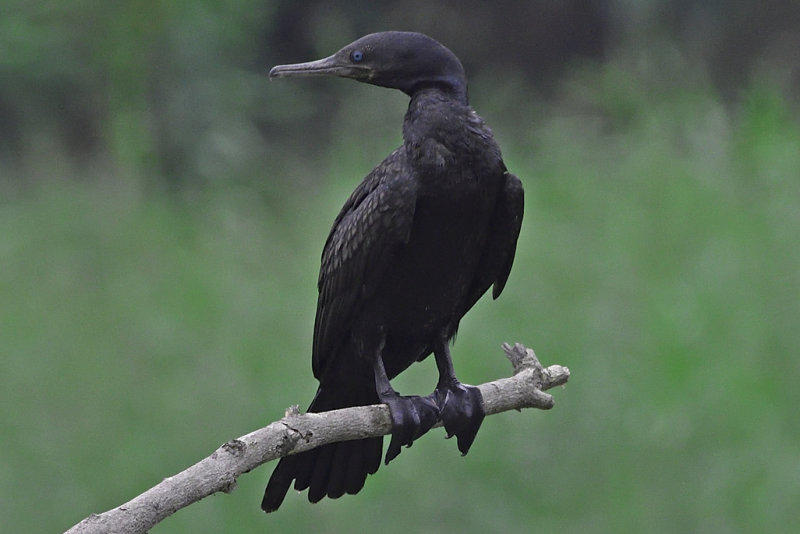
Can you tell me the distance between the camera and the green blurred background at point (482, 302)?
5.87 m

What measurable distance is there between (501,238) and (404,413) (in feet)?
1.91

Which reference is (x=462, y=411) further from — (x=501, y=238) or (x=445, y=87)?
(x=445, y=87)

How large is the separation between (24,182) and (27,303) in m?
1.81

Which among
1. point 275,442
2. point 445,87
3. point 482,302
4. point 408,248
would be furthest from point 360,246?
point 482,302

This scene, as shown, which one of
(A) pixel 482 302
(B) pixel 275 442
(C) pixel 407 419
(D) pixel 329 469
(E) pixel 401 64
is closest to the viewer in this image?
(B) pixel 275 442

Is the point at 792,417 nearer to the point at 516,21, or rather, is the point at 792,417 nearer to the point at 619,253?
the point at 619,253

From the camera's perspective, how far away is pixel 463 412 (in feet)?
12.4

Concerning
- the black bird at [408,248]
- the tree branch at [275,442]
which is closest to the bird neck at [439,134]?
the black bird at [408,248]

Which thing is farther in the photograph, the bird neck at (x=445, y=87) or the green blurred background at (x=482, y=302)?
the green blurred background at (x=482, y=302)

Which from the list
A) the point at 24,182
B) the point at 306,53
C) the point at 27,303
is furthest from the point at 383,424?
the point at 306,53

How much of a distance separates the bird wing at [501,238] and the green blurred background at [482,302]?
1.93 metres

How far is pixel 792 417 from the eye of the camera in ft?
19.6

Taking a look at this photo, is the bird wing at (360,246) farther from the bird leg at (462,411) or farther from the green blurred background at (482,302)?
the green blurred background at (482,302)

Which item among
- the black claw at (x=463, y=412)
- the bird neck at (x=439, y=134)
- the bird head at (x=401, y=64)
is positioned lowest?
the black claw at (x=463, y=412)
